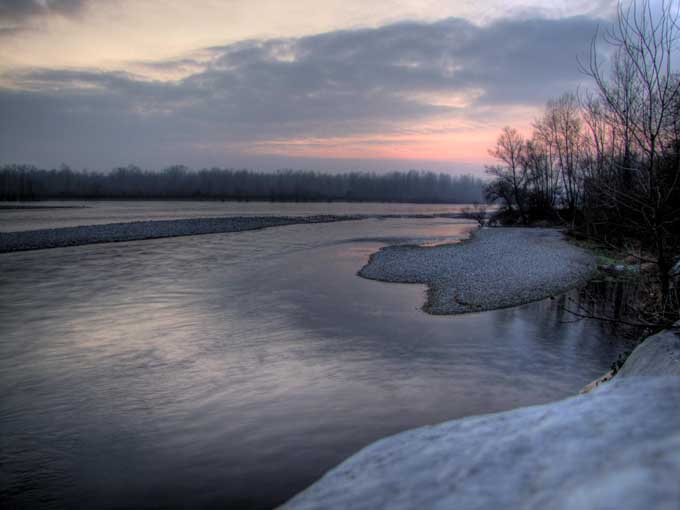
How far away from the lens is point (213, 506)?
5.83 m

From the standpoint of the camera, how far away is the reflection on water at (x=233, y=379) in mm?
6555

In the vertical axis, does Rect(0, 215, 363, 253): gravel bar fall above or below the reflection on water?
above

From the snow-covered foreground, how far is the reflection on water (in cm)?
251

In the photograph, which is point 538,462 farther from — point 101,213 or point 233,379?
point 101,213

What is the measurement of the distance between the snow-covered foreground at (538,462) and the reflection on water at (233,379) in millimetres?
2513

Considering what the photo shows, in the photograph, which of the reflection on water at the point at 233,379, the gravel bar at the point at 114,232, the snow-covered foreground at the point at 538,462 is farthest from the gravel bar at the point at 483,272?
the gravel bar at the point at 114,232

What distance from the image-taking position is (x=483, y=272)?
2130cm

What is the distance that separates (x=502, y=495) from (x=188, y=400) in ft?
23.2

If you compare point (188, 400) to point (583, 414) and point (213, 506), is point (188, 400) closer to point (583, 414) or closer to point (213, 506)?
point (213, 506)

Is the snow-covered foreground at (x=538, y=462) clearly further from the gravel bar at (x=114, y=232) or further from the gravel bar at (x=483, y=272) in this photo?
the gravel bar at (x=114, y=232)

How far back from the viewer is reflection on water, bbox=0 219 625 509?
655cm

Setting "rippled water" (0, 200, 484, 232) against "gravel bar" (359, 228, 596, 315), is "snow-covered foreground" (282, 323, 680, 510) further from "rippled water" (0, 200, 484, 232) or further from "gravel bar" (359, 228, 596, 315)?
"rippled water" (0, 200, 484, 232)

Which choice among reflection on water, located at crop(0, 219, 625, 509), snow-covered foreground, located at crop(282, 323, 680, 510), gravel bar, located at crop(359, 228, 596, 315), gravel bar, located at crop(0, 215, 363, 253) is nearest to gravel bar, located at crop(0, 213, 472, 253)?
gravel bar, located at crop(0, 215, 363, 253)

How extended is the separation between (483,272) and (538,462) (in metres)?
18.8
